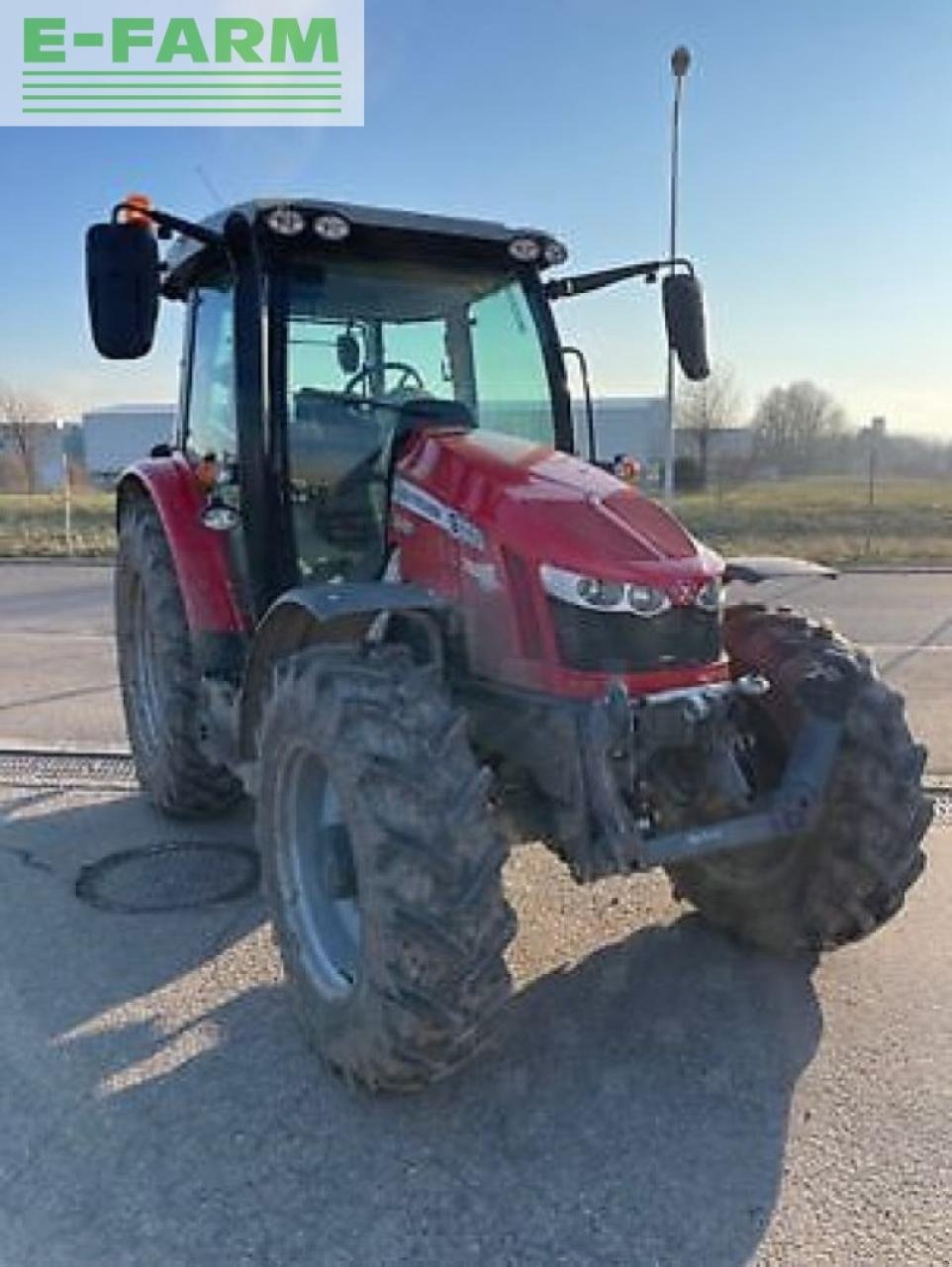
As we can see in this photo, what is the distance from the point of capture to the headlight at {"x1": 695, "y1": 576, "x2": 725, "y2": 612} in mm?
3314

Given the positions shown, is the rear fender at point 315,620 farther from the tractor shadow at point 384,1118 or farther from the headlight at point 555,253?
the headlight at point 555,253

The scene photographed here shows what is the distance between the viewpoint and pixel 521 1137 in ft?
9.53

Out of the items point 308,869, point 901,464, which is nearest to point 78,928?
point 308,869

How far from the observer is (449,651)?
3.53 m

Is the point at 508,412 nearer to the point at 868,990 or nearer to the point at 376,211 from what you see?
the point at 376,211

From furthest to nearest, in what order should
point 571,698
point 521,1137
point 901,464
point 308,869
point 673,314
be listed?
point 901,464 → point 673,314 → point 308,869 → point 571,698 → point 521,1137

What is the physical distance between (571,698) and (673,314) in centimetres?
193

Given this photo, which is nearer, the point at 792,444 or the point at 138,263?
the point at 138,263

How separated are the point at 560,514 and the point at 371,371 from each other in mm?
1264

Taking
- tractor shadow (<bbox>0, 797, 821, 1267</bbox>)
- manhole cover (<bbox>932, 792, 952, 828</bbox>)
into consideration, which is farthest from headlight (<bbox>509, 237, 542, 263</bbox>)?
manhole cover (<bbox>932, 792, 952, 828</bbox>)

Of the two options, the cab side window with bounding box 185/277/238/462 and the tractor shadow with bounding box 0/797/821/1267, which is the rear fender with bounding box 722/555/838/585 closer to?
the tractor shadow with bounding box 0/797/821/1267

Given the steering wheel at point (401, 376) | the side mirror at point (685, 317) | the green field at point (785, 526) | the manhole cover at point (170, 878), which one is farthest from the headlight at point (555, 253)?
the green field at point (785, 526)

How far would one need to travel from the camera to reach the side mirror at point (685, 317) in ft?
14.4

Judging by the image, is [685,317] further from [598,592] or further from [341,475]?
[598,592]
